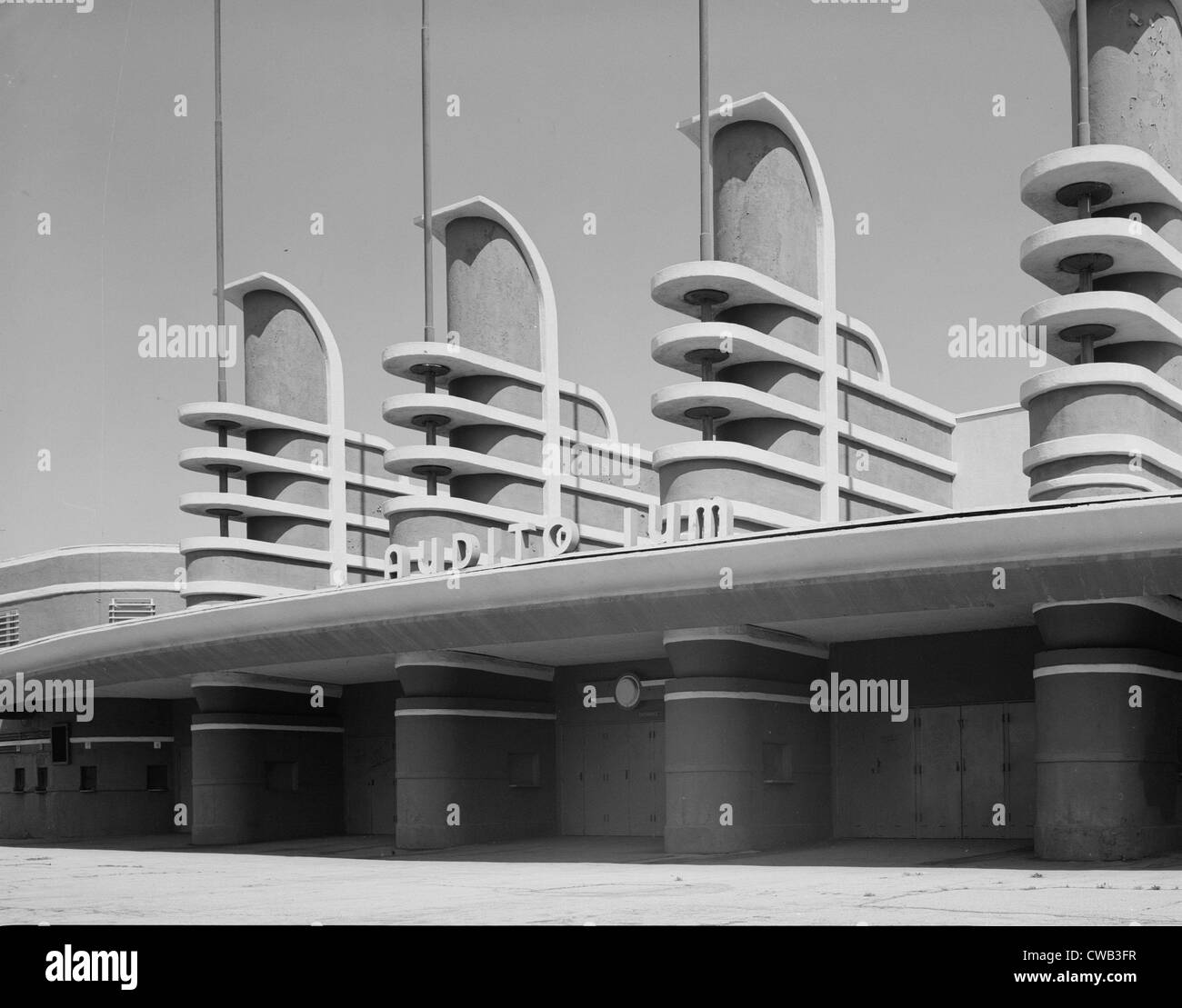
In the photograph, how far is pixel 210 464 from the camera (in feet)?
160

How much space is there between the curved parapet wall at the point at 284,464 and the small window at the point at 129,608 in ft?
32.5

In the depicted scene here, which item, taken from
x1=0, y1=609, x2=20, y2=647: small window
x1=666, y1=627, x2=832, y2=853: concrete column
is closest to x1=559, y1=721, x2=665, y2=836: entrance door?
x1=666, y1=627, x2=832, y2=853: concrete column

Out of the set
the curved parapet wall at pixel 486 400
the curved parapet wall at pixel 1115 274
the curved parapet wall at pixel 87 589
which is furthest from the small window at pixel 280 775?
the curved parapet wall at pixel 1115 274

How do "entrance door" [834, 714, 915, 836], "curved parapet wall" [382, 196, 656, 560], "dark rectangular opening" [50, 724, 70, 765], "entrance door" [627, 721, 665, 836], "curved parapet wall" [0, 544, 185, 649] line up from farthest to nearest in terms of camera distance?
"curved parapet wall" [0, 544, 185, 649], "dark rectangular opening" [50, 724, 70, 765], "curved parapet wall" [382, 196, 656, 560], "entrance door" [627, 721, 665, 836], "entrance door" [834, 714, 915, 836]

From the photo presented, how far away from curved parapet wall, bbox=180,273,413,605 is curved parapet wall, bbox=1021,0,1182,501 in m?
24.2

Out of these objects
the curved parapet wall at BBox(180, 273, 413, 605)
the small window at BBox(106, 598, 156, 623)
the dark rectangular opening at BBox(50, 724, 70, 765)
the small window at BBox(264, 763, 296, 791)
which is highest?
the curved parapet wall at BBox(180, 273, 413, 605)

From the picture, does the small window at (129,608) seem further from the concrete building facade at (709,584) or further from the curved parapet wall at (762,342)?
the curved parapet wall at (762,342)

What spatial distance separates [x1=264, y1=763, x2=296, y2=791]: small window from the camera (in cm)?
4044

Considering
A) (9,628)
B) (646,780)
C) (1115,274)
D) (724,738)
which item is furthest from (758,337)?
(9,628)

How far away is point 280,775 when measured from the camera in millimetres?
40812

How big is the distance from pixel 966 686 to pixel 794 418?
11.7 meters

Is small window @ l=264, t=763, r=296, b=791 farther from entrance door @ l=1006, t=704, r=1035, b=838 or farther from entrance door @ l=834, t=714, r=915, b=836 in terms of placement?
entrance door @ l=1006, t=704, r=1035, b=838
